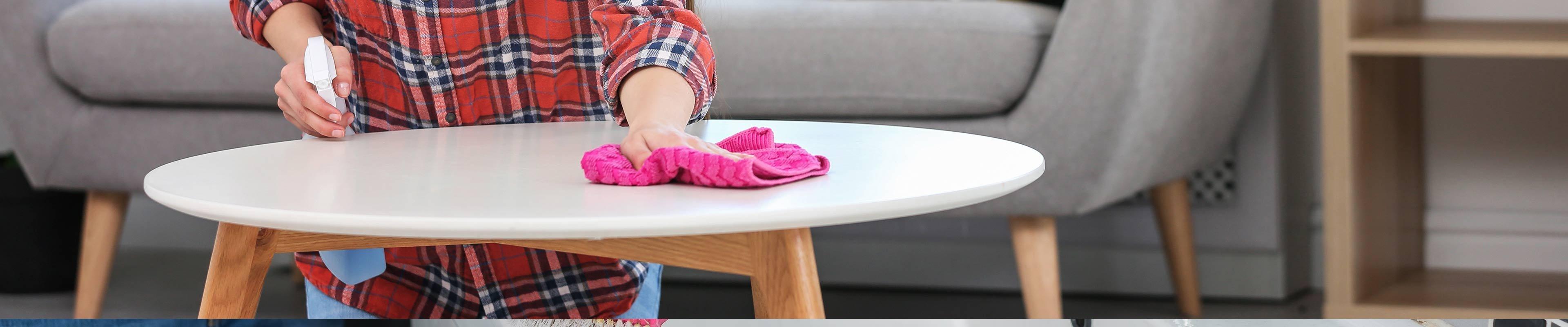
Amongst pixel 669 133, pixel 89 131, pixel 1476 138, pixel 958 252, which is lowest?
pixel 958 252

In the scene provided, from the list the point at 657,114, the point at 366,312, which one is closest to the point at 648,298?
the point at 366,312

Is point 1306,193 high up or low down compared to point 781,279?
down

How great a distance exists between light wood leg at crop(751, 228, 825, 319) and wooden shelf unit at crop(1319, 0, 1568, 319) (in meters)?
0.68

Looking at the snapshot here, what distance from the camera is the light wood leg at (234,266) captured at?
482 millimetres

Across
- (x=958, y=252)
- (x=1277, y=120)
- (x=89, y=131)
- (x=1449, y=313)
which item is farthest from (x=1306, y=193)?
(x=89, y=131)

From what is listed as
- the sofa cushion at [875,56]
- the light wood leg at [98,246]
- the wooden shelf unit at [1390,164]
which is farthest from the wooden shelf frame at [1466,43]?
the light wood leg at [98,246]

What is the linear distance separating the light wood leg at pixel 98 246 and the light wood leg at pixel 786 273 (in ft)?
2.91

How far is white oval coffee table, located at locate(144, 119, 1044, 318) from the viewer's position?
293 millimetres

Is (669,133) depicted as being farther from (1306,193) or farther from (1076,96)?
(1306,193)

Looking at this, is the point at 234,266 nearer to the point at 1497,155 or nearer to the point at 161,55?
the point at 161,55

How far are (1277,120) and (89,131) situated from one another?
3.73 ft

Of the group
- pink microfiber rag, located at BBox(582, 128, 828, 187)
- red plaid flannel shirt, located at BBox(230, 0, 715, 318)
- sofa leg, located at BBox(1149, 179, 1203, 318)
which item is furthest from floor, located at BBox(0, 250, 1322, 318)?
pink microfiber rag, located at BBox(582, 128, 828, 187)

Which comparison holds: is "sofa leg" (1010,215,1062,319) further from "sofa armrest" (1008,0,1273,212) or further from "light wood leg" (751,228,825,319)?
"light wood leg" (751,228,825,319)

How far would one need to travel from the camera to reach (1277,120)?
1093 millimetres
